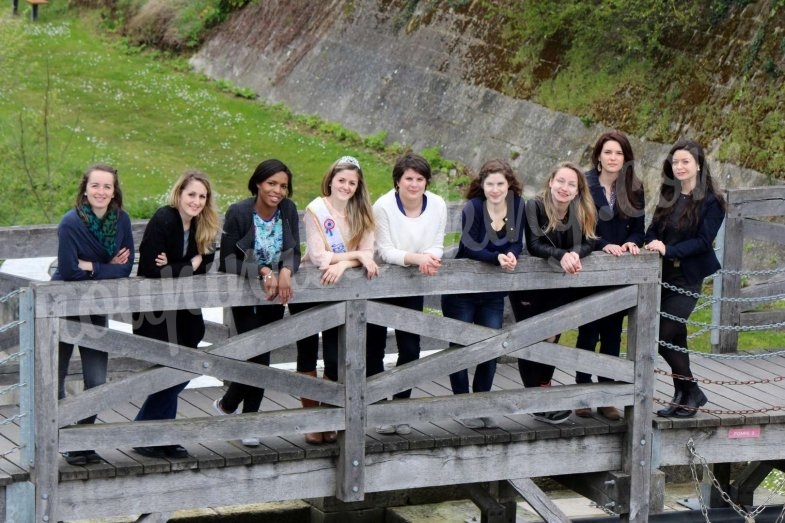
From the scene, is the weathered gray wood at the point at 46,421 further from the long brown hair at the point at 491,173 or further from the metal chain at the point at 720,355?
the metal chain at the point at 720,355

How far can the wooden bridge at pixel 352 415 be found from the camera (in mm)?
8195

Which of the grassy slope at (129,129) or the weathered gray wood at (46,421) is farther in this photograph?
the grassy slope at (129,129)

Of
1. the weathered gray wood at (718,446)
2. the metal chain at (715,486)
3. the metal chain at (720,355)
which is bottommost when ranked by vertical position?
the metal chain at (715,486)

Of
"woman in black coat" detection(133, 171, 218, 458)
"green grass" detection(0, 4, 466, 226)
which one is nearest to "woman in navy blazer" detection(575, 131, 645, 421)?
"woman in black coat" detection(133, 171, 218, 458)

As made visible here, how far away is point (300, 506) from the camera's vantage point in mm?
12047

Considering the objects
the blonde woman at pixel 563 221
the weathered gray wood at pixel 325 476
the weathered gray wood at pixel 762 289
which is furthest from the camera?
the weathered gray wood at pixel 762 289

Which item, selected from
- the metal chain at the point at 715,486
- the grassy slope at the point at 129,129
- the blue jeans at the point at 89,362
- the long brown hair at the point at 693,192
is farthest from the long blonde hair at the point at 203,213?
the grassy slope at the point at 129,129

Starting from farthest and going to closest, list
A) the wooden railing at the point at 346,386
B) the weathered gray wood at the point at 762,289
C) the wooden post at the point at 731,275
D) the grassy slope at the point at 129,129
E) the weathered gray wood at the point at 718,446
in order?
the grassy slope at the point at 129,129
the weathered gray wood at the point at 762,289
the wooden post at the point at 731,275
the weathered gray wood at the point at 718,446
the wooden railing at the point at 346,386

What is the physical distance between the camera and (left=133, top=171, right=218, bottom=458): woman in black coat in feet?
27.5

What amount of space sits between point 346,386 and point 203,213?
4.10 ft

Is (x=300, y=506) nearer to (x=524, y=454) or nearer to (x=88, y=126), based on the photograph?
(x=524, y=454)

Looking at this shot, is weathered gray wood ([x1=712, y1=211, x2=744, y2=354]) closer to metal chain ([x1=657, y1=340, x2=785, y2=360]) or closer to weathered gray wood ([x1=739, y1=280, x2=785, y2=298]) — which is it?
weathered gray wood ([x1=739, y1=280, x2=785, y2=298])

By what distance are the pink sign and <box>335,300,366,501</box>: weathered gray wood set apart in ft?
8.35

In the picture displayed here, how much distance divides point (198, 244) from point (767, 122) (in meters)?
12.0
